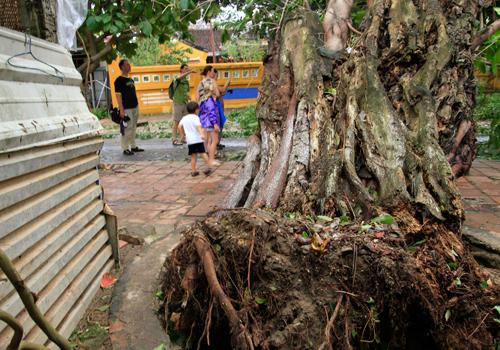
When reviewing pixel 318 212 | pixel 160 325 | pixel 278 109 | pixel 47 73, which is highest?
pixel 47 73

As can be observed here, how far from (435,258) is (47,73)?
8.36 feet

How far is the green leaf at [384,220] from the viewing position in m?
2.62

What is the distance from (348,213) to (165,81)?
14599 millimetres

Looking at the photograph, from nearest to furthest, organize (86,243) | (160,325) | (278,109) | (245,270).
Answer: (245,270)
(160,325)
(86,243)
(278,109)

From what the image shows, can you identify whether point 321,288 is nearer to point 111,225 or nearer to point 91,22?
point 111,225

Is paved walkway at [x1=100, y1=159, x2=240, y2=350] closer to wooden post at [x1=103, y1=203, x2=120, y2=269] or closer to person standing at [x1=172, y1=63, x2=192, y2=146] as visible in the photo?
wooden post at [x1=103, y1=203, x2=120, y2=269]

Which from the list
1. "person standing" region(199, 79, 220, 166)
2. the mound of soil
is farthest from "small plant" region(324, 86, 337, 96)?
"person standing" region(199, 79, 220, 166)

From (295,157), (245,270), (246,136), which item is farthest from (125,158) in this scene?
(245,270)

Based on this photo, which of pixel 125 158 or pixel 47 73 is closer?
pixel 47 73

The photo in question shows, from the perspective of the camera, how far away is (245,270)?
7.70 feet

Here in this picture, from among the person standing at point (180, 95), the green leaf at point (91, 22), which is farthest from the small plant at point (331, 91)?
the person standing at point (180, 95)

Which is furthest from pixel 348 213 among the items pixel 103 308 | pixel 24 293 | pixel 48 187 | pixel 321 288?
pixel 24 293

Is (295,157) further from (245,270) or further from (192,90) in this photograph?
(192,90)

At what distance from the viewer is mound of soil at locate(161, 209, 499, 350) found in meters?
2.16
